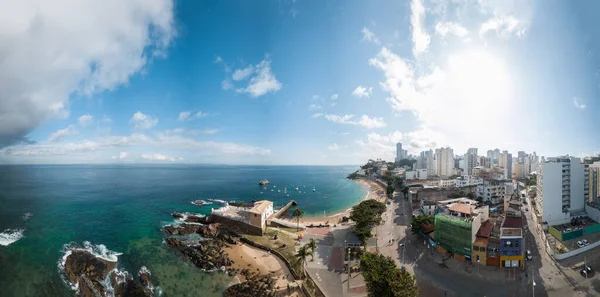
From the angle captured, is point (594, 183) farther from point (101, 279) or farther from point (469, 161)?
point (101, 279)

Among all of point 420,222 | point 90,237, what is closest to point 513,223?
point 420,222

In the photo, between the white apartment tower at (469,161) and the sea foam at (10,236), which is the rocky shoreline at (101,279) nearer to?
the sea foam at (10,236)

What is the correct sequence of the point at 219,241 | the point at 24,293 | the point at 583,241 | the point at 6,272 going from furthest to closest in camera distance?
1. the point at 219,241
2. the point at 583,241
3. the point at 6,272
4. the point at 24,293

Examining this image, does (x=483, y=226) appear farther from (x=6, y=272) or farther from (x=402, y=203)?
(x=6, y=272)

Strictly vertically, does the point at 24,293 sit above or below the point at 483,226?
below

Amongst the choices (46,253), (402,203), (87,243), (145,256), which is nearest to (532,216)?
(402,203)

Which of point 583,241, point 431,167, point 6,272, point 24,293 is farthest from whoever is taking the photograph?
point 431,167

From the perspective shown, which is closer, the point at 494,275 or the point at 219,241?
the point at 494,275

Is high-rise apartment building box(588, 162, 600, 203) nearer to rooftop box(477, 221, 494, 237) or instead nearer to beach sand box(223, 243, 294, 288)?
rooftop box(477, 221, 494, 237)
